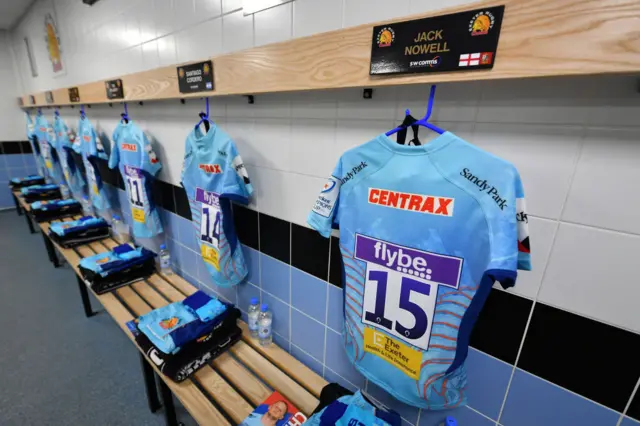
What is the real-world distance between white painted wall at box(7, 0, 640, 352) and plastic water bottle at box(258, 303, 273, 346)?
0.50 meters

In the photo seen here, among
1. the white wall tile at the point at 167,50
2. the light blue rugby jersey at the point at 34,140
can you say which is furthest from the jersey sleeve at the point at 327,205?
the light blue rugby jersey at the point at 34,140

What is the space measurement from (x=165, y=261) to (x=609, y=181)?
223cm

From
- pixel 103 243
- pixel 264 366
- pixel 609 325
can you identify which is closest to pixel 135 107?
pixel 103 243

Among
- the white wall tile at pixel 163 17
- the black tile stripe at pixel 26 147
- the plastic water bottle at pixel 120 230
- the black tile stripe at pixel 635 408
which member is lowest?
the plastic water bottle at pixel 120 230

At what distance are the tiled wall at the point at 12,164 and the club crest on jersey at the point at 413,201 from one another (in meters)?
5.90

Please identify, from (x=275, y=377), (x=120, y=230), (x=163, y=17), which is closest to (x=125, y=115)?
(x=163, y=17)

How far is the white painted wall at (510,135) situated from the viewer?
0.58m

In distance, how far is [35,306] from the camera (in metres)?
2.28

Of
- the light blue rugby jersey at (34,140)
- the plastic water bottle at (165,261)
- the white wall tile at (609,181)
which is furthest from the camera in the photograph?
the light blue rugby jersey at (34,140)

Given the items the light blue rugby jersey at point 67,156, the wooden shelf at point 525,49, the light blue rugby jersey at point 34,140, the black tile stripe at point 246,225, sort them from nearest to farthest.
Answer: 1. the wooden shelf at point 525,49
2. the black tile stripe at point 246,225
3. the light blue rugby jersey at point 67,156
4. the light blue rugby jersey at point 34,140

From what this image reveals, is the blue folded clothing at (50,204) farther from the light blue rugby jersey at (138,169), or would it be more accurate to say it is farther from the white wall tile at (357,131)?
the white wall tile at (357,131)

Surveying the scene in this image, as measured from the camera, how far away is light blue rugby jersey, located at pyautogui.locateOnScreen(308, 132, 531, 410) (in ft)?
1.98

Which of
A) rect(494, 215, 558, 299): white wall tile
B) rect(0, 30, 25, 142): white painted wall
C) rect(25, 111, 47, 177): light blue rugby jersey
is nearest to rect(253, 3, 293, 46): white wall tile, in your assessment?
rect(494, 215, 558, 299): white wall tile

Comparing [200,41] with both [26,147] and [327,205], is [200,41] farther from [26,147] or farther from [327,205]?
[26,147]
